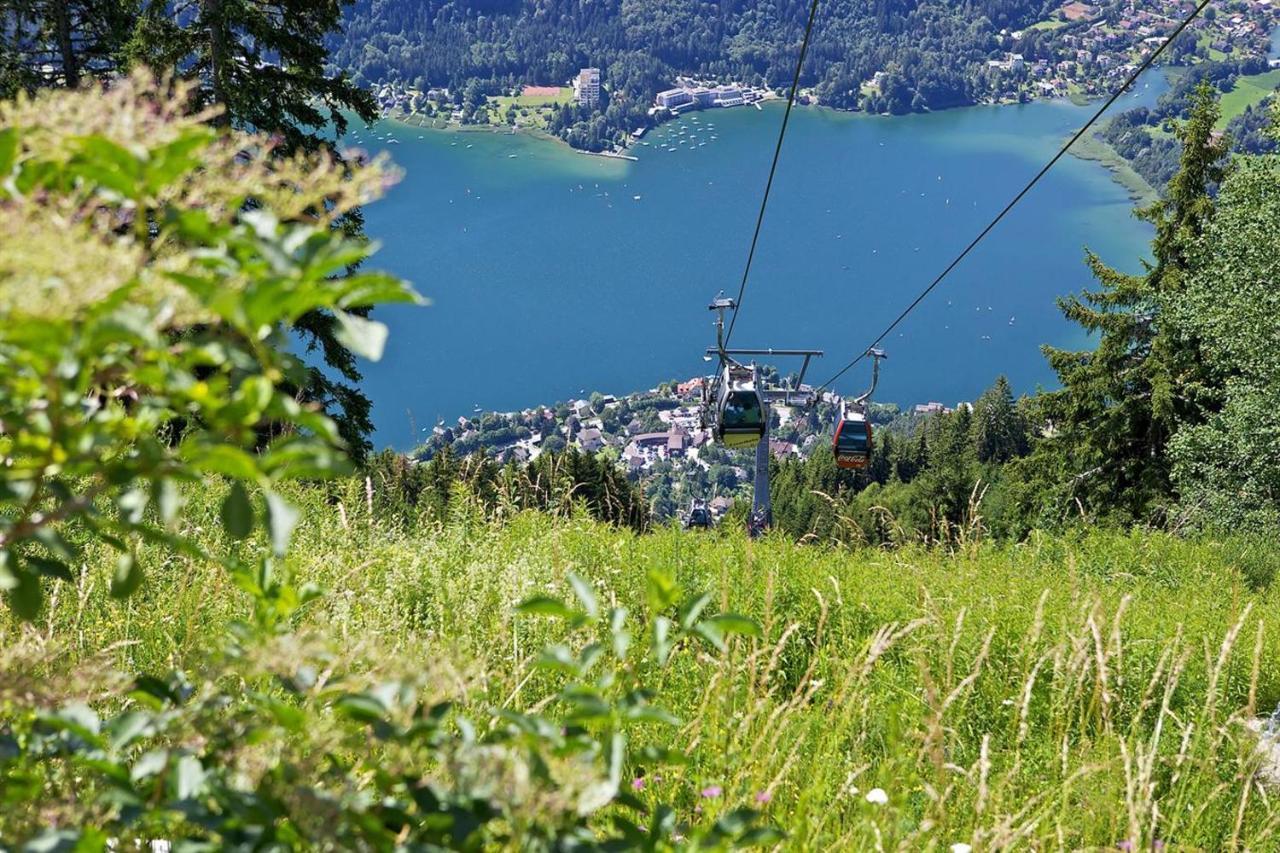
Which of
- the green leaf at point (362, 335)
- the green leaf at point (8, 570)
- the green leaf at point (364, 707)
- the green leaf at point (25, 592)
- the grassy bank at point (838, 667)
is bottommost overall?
the grassy bank at point (838, 667)

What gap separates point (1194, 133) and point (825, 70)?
378ft

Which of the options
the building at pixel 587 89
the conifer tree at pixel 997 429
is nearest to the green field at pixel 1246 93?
the building at pixel 587 89

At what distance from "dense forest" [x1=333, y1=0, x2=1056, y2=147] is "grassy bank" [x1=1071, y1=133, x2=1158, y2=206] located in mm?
18670

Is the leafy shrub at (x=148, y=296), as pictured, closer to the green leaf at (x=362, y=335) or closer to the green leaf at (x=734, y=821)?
the green leaf at (x=362, y=335)

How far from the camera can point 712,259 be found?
72.6 meters

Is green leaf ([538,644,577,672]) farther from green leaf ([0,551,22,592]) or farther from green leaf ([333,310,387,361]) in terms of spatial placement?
green leaf ([0,551,22,592])

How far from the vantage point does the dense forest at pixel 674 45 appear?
390 ft

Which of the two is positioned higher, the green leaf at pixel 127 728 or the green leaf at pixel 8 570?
the green leaf at pixel 8 570

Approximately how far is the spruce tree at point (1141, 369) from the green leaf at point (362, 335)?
16458mm

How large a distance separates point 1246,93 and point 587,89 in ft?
218

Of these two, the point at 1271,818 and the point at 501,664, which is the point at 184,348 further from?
the point at 1271,818

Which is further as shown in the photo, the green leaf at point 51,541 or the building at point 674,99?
the building at point 674,99

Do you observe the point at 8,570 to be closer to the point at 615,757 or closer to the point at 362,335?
the point at 362,335

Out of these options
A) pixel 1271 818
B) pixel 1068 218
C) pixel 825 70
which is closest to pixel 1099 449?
pixel 1271 818
